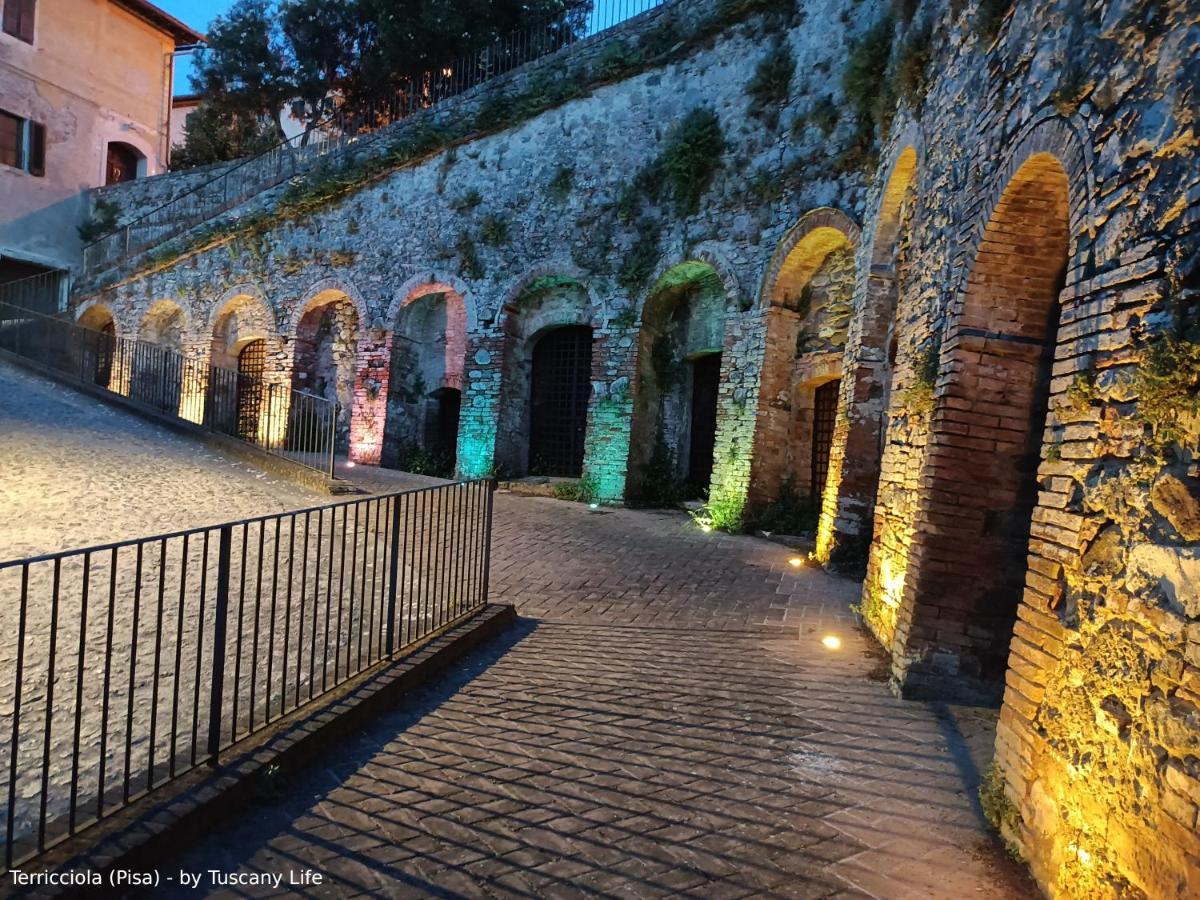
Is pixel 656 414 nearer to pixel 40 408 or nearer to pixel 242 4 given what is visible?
pixel 40 408

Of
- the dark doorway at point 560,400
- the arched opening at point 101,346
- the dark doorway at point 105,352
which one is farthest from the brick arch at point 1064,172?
the dark doorway at point 105,352

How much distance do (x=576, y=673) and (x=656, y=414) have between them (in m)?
8.45

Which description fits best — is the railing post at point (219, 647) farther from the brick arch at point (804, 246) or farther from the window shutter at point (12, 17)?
the window shutter at point (12, 17)

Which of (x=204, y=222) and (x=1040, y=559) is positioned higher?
(x=204, y=222)

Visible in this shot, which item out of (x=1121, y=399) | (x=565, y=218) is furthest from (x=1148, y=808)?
(x=565, y=218)

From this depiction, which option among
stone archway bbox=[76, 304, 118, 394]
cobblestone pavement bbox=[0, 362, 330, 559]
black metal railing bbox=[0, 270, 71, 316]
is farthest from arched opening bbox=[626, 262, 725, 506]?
black metal railing bbox=[0, 270, 71, 316]

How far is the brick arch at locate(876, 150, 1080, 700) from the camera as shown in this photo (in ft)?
13.8

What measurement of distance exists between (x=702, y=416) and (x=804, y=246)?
374 cm

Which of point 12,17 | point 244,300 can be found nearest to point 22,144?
point 12,17

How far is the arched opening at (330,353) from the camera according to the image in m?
16.2

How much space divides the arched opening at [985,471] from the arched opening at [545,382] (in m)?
9.43

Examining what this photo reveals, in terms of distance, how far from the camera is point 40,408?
37.4ft

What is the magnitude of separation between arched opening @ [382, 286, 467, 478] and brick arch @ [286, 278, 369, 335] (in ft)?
3.26

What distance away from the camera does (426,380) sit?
15.4 m
